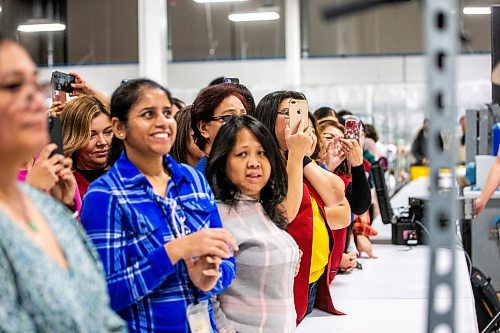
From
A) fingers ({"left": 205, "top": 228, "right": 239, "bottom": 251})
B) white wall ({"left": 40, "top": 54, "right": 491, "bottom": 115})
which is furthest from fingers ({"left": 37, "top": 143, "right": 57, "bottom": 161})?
white wall ({"left": 40, "top": 54, "right": 491, "bottom": 115})

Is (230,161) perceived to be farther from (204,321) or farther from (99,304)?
(99,304)

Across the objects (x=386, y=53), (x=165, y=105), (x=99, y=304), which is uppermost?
(x=386, y=53)

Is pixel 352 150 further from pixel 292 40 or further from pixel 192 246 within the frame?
pixel 292 40

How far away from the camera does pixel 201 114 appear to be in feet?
9.14

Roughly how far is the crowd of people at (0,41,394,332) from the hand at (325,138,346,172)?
153mm

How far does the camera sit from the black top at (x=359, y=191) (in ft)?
12.2

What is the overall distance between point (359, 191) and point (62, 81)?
1.47m

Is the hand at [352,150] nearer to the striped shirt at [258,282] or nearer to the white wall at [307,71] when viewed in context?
the striped shirt at [258,282]

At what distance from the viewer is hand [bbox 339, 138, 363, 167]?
11.8 feet

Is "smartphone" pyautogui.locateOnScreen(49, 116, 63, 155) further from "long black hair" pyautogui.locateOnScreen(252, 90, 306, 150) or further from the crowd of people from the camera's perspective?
"long black hair" pyautogui.locateOnScreen(252, 90, 306, 150)

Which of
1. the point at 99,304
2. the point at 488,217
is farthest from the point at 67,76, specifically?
the point at 488,217

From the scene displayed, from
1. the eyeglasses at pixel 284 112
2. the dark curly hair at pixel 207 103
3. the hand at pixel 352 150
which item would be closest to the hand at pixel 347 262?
the hand at pixel 352 150

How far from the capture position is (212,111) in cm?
277

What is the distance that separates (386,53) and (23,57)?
1445cm
